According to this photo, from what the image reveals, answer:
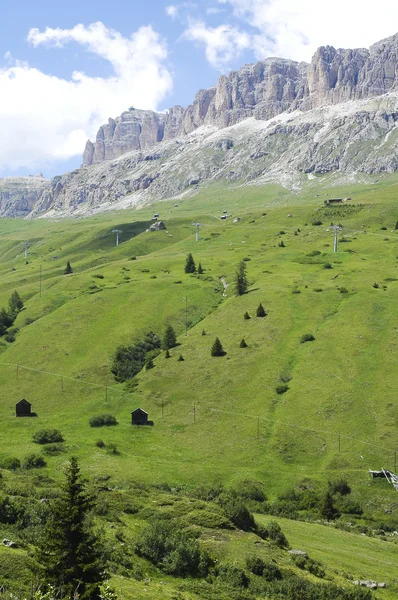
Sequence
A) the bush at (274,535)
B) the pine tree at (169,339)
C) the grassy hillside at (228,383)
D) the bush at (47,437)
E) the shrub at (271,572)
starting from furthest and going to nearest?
the pine tree at (169,339) → the bush at (47,437) → the grassy hillside at (228,383) → the bush at (274,535) → the shrub at (271,572)

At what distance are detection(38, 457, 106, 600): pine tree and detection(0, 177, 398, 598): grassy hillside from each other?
5.36 m

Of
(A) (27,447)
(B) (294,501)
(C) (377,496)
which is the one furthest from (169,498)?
(A) (27,447)

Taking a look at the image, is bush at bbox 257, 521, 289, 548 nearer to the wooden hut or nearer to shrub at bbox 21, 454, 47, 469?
shrub at bbox 21, 454, 47, 469

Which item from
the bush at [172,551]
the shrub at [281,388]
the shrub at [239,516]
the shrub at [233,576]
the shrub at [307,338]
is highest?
the bush at [172,551]

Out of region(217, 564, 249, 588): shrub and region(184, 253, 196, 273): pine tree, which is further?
region(184, 253, 196, 273): pine tree

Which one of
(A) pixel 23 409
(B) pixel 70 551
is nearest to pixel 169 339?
(A) pixel 23 409

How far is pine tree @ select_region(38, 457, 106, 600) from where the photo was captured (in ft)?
83.3

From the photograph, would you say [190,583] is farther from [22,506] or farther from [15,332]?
[15,332]

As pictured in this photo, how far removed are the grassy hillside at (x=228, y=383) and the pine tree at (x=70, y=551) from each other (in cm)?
536

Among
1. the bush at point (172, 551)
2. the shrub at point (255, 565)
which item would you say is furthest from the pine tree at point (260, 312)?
the shrub at point (255, 565)

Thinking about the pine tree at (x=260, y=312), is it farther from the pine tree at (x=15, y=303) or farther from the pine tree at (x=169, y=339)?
the pine tree at (x=15, y=303)

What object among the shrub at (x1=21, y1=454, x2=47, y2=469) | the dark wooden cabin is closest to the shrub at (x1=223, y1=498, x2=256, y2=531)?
the shrub at (x1=21, y1=454, x2=47, y2=469)

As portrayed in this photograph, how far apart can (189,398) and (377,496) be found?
1535 inches

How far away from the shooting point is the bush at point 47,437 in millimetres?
85625
